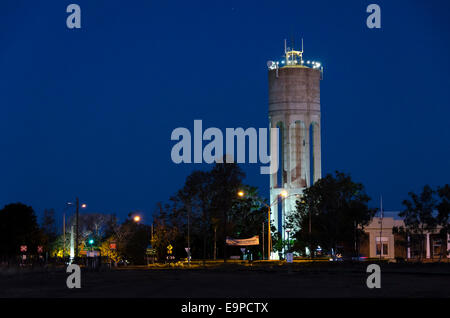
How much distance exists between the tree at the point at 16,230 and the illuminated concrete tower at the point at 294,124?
40717mm

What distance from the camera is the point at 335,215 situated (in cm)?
A: 9781

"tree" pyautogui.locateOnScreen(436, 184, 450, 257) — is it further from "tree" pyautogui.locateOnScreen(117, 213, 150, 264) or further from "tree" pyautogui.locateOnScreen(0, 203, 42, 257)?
"tree" pyautogui.locateOnScreen(0, 203, 42, 257)

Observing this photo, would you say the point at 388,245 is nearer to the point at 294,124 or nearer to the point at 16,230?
the point at 294,124

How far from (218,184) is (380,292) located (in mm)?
88117

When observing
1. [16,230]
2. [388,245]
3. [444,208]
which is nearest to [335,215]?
[444,208]

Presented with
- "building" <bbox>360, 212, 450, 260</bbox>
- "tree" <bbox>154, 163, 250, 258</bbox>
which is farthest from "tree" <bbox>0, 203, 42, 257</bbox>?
"building" <bbox>360, 212, 450, 260</bbox>

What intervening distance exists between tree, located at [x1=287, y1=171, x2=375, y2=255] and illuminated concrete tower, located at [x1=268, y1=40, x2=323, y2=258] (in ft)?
109

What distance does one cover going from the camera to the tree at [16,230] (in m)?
118

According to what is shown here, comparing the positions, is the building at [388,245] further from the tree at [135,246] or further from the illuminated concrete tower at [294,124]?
the tree at [135,246]

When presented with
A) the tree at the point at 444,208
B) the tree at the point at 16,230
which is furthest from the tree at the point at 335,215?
the tree at the point at 16,230

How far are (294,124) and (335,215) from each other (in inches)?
1738

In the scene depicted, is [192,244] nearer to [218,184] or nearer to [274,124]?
[218,184]

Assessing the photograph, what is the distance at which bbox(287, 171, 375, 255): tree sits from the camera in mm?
97000
